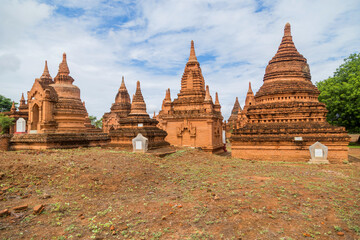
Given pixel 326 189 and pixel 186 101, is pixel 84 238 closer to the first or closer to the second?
pixel 326 189

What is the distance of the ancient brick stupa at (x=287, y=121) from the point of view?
1744cm

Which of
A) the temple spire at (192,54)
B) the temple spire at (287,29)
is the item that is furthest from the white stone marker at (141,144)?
the temple spire at (287,29)

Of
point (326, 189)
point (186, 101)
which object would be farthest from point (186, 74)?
point (326, 189)

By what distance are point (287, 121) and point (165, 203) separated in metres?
15.5

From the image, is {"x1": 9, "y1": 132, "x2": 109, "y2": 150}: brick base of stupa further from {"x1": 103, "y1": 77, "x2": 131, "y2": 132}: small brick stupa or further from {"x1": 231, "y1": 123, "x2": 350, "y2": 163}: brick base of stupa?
{"x1": 103, "y1": 77, "x2": 131, "y2": 132}: small brick stupa

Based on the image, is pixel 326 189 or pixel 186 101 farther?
pixel 186 101

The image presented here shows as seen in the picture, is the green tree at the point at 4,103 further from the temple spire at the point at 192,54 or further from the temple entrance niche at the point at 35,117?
the temple spire at the point at 192,54

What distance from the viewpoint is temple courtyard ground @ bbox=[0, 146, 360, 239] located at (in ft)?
18.4

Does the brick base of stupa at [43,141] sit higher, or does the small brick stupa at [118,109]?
the small brick stupa at [118,109]

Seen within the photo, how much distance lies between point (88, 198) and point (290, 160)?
14965 mm

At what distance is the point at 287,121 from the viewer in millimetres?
19578

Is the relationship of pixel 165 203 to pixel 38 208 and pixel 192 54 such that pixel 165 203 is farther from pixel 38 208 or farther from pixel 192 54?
pixel 192 54

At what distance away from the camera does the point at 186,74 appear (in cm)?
2625

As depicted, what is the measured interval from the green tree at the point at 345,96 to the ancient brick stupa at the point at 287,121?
14.1m
